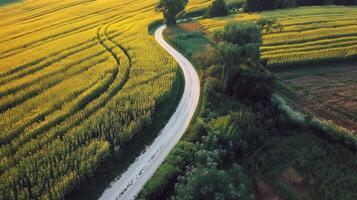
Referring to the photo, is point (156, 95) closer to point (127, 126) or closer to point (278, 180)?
point (127, 126)

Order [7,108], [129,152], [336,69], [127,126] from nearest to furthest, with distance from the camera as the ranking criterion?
[129,152] < [127,126] < [7,108] < [336,69]

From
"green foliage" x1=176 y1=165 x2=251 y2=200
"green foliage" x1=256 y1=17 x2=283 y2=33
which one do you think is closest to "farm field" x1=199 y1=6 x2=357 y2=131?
"green foliage" x1=256 y1=17 x2=283 y2=33

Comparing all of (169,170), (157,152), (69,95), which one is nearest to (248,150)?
(157,152)

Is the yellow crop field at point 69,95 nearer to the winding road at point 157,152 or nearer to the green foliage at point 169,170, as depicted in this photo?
the winding road at point 157,152

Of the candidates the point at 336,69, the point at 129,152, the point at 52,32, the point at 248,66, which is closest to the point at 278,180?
the point at 129,152

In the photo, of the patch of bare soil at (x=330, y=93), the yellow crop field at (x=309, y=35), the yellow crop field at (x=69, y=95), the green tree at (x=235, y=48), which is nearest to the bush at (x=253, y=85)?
the green tree at (x=235, y=48)

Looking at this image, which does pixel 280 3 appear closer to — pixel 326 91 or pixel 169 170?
pixel 326 91

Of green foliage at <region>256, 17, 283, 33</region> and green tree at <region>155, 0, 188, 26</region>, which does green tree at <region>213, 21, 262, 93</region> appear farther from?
green tree at <region>155, 0, 188, 26</region>
